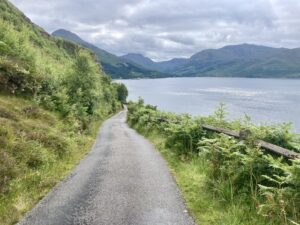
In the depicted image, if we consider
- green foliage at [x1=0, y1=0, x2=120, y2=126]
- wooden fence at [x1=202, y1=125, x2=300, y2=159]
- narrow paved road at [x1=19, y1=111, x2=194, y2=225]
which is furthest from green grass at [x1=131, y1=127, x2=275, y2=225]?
green foliage at [x1=0, y1=0, x2=120, y2=126]

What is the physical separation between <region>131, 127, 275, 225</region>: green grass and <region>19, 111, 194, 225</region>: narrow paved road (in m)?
0.32

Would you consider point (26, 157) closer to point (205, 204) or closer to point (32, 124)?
point (32, 124)

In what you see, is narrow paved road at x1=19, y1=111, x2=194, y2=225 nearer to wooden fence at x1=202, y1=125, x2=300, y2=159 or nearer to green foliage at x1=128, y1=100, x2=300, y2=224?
green foliage at x1=128, y1=100, x2=300, y2=224

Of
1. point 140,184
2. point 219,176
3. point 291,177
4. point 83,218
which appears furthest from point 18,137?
point 291,177

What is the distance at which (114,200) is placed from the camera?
34.2 feet

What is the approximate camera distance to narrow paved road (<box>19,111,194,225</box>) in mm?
8953

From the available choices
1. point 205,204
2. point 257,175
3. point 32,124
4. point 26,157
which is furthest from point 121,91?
point 257,175

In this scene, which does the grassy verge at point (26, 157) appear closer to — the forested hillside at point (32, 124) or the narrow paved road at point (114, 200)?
the forested hillside at point (32, 124)

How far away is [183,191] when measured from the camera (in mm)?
11789

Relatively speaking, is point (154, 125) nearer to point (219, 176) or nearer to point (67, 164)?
point (67, 164)

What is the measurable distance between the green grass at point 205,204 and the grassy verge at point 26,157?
443 cm

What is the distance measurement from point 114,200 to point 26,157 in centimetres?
487

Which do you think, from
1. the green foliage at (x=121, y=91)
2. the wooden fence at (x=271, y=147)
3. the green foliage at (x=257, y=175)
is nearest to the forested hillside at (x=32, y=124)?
the green foliage at (x=257, y=175)

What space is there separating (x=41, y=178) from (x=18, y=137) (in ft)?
10.3
